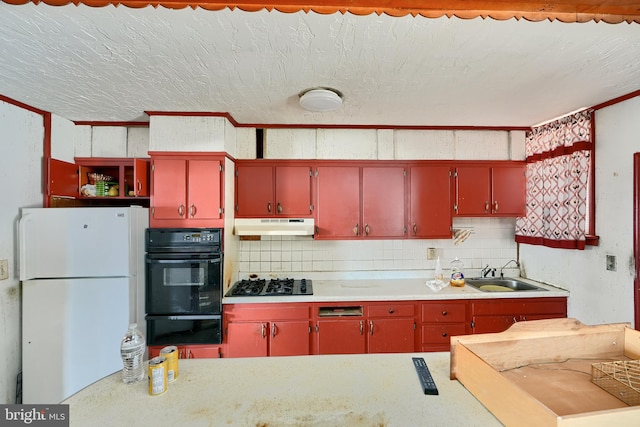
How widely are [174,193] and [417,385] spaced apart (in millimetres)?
2192

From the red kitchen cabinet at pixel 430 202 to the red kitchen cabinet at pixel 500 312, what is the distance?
2.24 ft

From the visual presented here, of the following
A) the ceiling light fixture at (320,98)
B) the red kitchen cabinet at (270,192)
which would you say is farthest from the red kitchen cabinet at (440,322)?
the ceiling light fixture at (320,98)

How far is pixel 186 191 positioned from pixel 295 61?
1421 millimetres

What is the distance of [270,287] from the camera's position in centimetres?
250

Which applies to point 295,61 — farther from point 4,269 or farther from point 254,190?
point 4,269

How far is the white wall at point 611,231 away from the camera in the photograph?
193cm

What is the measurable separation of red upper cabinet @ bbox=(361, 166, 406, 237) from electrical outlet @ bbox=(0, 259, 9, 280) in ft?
9.13

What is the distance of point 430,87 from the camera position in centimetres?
186

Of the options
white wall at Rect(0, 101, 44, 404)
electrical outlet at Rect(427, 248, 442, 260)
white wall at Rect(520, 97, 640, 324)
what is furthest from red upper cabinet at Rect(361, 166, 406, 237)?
white wall at Rect(0, 101, 44, 404)

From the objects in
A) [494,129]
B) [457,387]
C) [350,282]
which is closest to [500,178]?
[494,129]

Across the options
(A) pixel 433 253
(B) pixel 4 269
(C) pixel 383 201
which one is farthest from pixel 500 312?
(B) pixel 4 269

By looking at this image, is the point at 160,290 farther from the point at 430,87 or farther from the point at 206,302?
the point at 430,87
